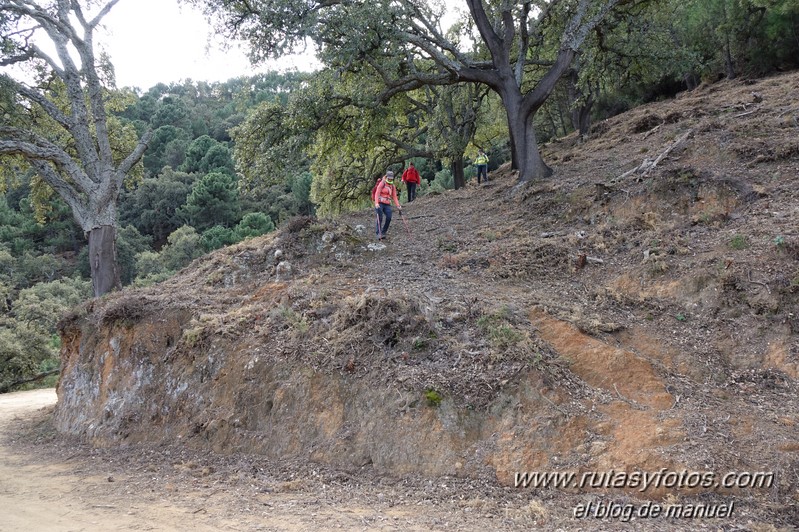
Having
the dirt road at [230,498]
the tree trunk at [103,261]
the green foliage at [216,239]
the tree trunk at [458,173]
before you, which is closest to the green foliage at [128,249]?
the green foliage at [216,239]

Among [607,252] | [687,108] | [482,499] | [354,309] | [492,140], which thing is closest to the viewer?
[482,499]

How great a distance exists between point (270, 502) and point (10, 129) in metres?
10.4

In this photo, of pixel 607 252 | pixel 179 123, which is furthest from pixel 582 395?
pixel 179 123

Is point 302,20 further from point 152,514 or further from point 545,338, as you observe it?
point 152,514

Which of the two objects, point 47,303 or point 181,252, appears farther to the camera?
point 181,252

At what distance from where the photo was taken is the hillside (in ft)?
17.2

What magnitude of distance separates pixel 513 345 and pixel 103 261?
9717 millimetres

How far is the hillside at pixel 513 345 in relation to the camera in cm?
525

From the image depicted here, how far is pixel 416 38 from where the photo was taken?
1230cm

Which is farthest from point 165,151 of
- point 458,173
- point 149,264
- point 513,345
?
point 513,345

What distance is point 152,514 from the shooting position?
210 inches

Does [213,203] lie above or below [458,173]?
above

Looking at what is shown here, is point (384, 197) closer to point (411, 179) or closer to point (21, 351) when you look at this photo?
point (411, 179)

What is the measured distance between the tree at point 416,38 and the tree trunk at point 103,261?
203 inches
